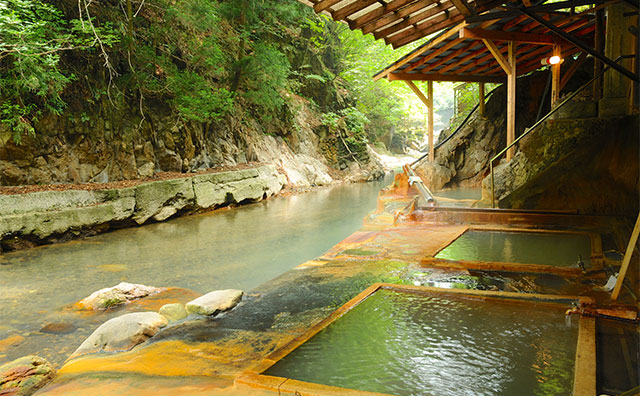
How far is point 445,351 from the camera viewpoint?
313cm

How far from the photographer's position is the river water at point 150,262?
447 cm

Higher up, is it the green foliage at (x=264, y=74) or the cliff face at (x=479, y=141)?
the green foliage at (x=264, y=74)

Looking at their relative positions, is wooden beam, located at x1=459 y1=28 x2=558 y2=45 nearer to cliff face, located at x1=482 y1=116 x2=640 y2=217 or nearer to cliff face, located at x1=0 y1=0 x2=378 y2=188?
cliff face, located at x1=482 y1=116 x2=640 y2=217

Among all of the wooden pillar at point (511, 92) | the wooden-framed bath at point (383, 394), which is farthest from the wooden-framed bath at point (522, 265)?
the wooden pillar at point (511, 92)

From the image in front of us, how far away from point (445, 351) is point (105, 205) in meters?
8.46

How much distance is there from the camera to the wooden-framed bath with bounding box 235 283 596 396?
95.3 inches

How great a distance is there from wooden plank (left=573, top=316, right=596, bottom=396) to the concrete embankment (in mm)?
8927

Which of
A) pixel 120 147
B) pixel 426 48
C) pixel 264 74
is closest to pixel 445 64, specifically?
pixel 426 48

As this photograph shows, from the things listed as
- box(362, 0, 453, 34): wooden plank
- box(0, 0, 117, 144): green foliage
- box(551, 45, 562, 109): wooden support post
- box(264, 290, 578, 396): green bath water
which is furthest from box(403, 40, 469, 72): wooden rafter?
box(0, 0, 117, 144): green foliage

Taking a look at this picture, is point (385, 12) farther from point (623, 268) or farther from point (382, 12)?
point (623, 268)

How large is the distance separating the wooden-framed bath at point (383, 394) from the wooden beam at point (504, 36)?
5787mm

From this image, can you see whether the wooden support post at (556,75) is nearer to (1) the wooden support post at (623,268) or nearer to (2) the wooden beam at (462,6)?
(2) the wooden beam at (462,6)

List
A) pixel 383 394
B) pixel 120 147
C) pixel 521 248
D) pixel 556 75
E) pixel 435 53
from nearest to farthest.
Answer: pixel 383 394, pixel 521 248, pixel 556 75, pixel 435 53, pixel 120 147

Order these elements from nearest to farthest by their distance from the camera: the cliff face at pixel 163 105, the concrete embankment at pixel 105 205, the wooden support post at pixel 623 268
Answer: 1. the wooden support post at pixel 623 268
2. the concrete embankment at pixel 105 205
3. the cliff face at pixel 163 105
